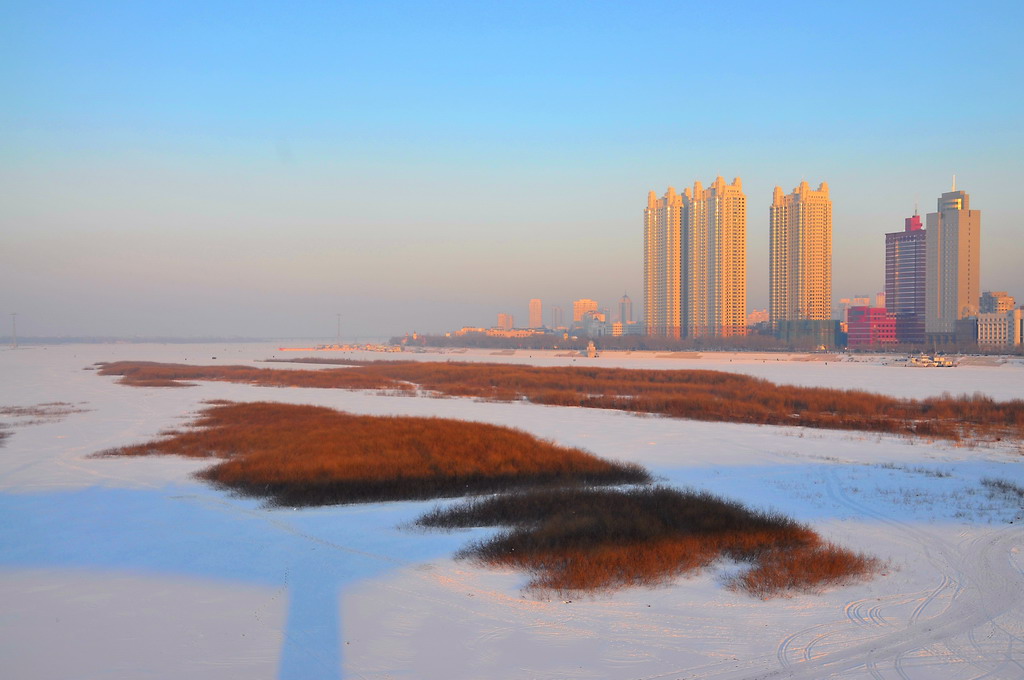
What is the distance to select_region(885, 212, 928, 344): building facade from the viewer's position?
536ft

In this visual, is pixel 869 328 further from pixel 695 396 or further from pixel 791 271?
pixel 695 396

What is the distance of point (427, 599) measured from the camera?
28.5ft

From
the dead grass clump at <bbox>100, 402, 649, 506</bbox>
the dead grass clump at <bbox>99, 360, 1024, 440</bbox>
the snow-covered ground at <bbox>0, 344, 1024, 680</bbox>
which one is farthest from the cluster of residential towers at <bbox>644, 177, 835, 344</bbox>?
the snow-covered ground at <bbox>0, 344, 1024, 680</bbox>

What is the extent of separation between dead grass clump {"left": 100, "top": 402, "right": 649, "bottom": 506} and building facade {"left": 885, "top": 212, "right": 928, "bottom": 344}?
6195 inches

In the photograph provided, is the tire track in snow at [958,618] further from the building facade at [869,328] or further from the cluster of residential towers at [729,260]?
the cluster of residential towers at [729,260]

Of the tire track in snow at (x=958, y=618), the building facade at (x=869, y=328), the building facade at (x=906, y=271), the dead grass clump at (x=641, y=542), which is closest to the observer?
the tire track in snow at (x=958, y=618)

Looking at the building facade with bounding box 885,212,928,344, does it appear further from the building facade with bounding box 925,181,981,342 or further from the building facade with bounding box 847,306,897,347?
the building facade with bounding box 847,306,897,347

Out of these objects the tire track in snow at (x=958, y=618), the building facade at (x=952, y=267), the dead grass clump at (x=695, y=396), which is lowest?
the dead grass clump at (x=695, y=396)

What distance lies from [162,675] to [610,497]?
28.3 feet

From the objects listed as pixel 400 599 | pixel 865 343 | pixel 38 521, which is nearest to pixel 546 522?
pixel 400 599

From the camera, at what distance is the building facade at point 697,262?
15200 cm

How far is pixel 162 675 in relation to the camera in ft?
22.0

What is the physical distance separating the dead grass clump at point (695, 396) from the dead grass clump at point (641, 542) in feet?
51.2

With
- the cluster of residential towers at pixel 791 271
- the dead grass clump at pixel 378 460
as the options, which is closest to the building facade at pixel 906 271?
the cluster of residential towers at pixel 791 271
